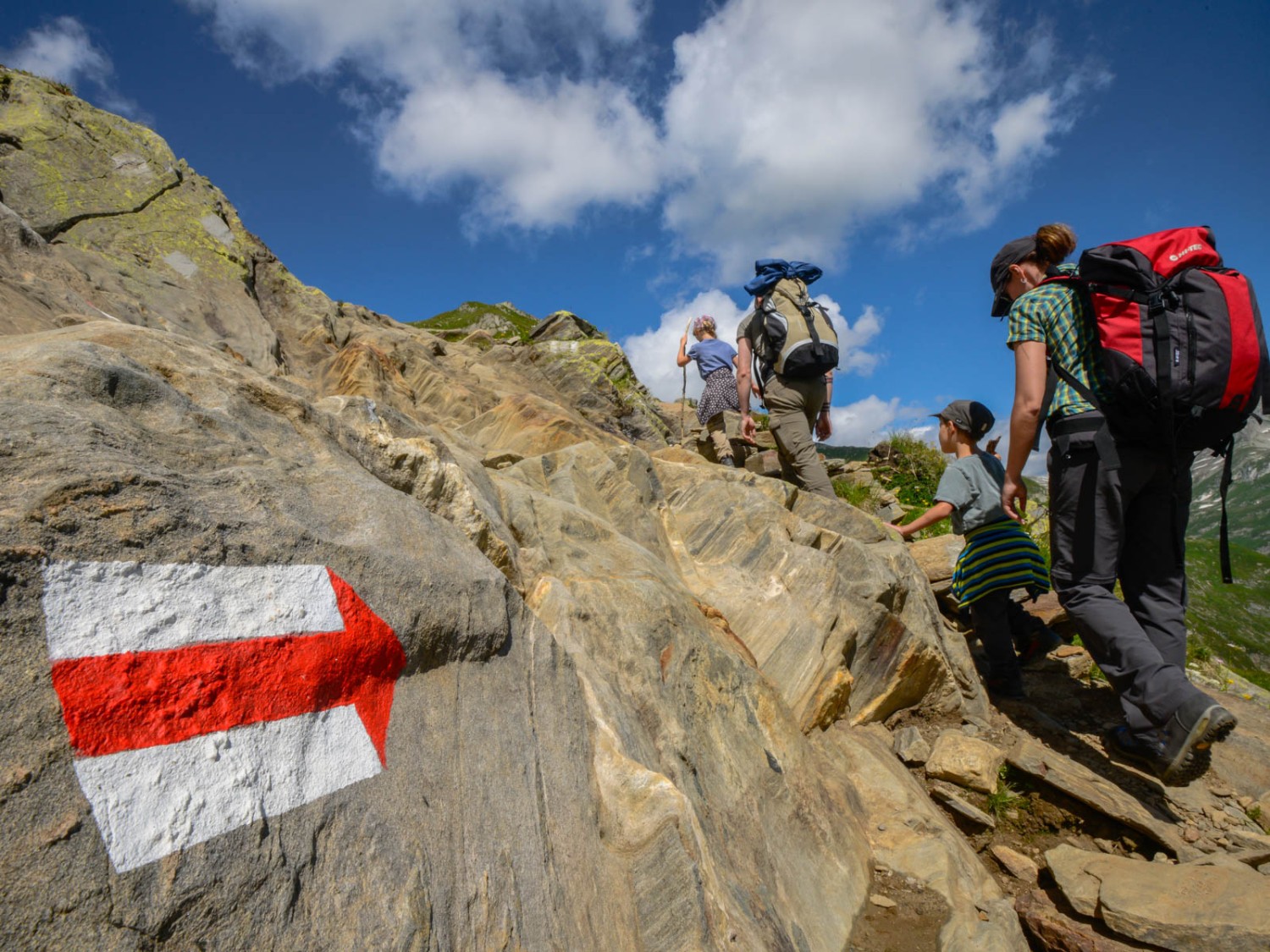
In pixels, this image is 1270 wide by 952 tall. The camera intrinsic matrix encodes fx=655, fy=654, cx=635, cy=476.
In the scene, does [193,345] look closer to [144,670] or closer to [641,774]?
[144,670]

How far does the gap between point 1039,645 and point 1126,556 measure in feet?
10.3

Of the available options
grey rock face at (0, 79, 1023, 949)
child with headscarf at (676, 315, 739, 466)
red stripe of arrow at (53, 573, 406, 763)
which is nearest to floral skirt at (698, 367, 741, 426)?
child with headscarf at (676, 315, 739, 466)

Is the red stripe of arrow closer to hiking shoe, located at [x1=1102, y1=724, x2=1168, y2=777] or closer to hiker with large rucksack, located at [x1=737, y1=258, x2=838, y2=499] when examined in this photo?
hiking shoe, located at [x1=1102, y1=724, x2=1168, y2=777]

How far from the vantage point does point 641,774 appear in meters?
3.65

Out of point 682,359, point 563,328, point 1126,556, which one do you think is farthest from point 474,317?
point 1126,556

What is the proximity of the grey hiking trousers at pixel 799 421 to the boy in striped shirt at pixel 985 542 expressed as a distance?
8.63ft

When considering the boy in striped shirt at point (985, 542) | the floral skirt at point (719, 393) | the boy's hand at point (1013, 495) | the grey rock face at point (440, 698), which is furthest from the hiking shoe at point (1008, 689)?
the floral skirt at point (719, 393)

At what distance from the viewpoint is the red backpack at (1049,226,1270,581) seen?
5.25m

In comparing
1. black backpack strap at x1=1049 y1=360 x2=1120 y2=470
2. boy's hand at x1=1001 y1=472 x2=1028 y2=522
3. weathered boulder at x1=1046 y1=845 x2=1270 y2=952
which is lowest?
weathered boulder at x1=1046 y1=845 x2=1270 y2=952

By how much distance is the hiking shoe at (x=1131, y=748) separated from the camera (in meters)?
6.11

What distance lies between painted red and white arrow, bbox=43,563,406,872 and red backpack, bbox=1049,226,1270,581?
6218 millimetres

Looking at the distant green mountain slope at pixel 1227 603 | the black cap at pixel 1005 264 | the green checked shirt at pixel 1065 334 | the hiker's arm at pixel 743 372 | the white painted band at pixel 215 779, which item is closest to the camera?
the white painted band at pixel 215 779

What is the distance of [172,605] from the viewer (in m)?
2.33

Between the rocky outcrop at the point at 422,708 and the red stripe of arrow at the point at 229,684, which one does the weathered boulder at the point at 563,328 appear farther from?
the red stripe of arrow at the point at 229,684
